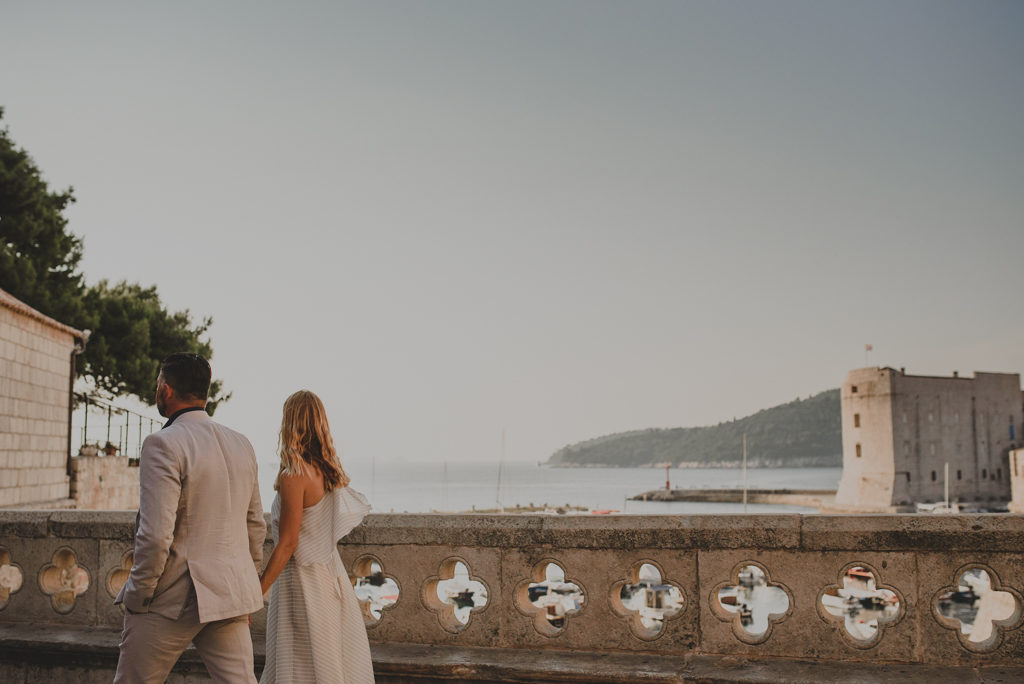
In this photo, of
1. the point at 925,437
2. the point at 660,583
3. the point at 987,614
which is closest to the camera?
the point at 660,583

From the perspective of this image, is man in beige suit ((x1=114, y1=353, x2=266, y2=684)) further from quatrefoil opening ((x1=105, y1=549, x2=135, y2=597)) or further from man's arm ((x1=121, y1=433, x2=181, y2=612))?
quatrefoil opening ((x1=105, y1=549, x2=135, y2=597))

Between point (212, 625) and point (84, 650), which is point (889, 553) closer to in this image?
point (212, 625)

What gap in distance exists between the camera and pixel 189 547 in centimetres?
343

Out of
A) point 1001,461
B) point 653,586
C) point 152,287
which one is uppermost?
point 152,287

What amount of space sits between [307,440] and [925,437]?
260 ft

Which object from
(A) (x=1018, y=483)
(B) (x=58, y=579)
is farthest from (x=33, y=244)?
(A) (x=1018, y=483)

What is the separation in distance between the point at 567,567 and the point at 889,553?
1.83m

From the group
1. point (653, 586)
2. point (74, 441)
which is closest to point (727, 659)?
point (74, 441)

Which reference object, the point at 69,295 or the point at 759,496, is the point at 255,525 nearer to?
the point at 69,295

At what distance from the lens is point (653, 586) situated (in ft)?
164

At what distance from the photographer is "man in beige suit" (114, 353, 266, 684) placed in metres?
3.29

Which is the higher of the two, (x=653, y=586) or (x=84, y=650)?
(x=84, y=650)

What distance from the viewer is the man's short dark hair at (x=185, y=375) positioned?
3.57 m

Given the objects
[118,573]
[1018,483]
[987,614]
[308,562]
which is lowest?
[987,614]
